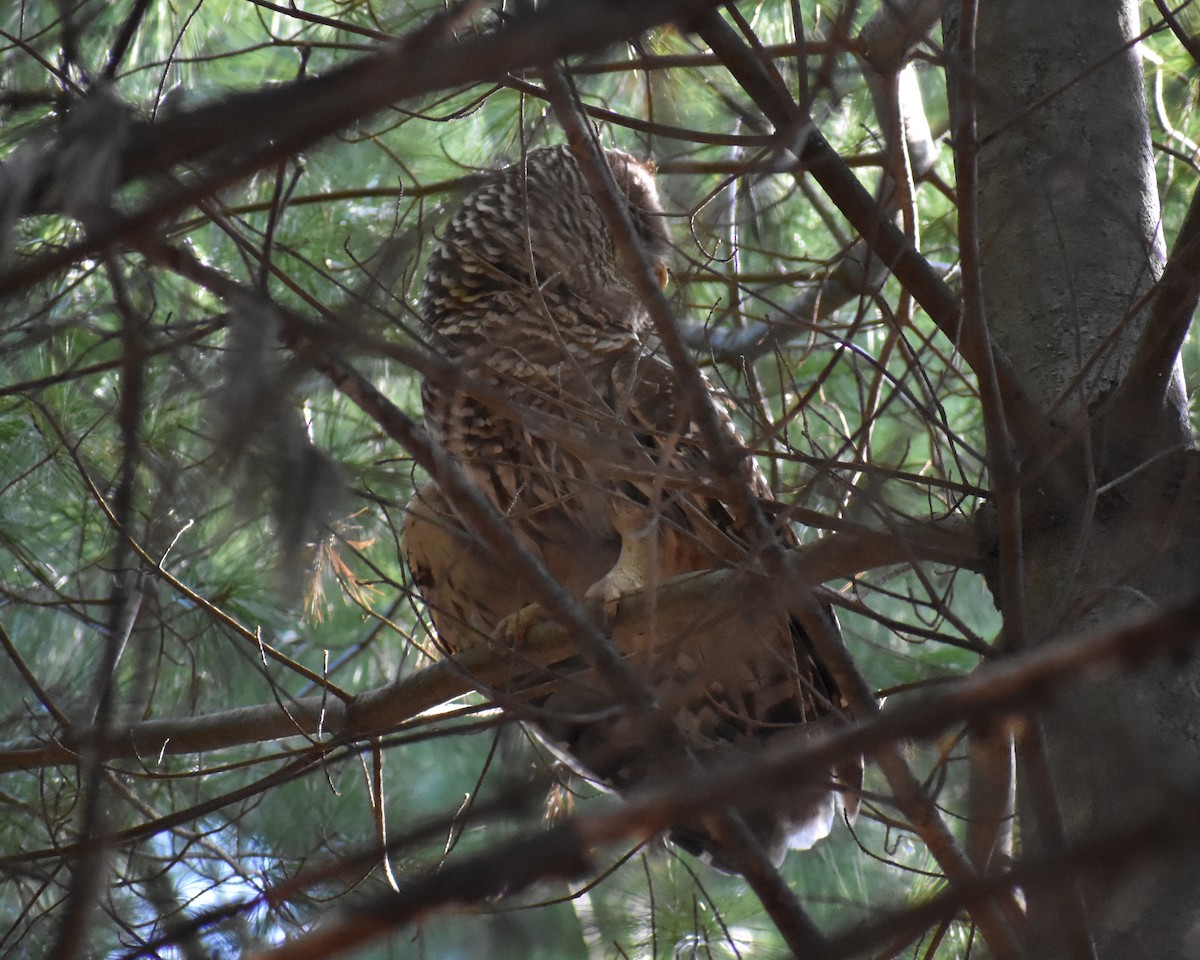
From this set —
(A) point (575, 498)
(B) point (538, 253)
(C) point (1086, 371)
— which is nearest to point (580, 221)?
(B) point (538, 253)

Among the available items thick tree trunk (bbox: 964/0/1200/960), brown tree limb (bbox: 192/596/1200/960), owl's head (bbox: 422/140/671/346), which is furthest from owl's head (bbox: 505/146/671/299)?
brown tree limb (bbox: 192/596/1200/960)

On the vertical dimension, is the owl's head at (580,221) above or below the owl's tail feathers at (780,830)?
above

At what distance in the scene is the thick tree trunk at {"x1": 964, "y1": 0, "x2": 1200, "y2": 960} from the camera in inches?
59.4

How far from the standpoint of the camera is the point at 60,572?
3273 millimetres

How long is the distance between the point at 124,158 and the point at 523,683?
1653 millimetres

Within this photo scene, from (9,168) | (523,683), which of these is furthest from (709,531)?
(9,168)

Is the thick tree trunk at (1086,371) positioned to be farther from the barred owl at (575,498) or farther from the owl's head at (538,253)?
the owl's head at (538,253)

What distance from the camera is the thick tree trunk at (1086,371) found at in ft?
4.95

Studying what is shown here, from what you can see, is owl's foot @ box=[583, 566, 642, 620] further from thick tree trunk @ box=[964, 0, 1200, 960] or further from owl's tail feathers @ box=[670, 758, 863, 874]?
thick tree trunk @ box=[964, 0, 1200, 960]

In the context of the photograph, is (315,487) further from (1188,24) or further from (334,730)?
(1188,24)

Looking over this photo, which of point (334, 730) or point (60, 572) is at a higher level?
point (60, 572)

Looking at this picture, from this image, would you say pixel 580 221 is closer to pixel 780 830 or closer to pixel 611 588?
pixel 611 588

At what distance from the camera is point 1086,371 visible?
1729 mm

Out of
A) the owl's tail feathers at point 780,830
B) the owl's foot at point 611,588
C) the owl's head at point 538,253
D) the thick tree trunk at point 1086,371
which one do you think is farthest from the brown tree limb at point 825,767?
the owl's head at point 538,253
